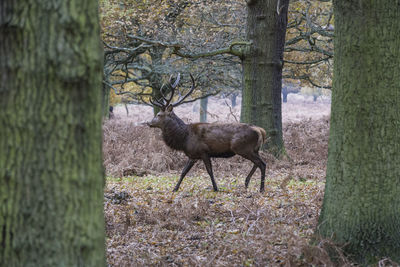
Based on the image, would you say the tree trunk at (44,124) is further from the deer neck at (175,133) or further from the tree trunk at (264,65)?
the tree trunk at (264,65)

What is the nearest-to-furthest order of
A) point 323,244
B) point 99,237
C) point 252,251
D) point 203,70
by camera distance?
point 99,237 < point 323,244 < point 252,251 < point 203,70

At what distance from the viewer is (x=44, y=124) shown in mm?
2430

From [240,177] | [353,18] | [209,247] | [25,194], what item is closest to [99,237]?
[25,194]

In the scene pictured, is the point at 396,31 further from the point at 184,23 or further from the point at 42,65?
the point at 184,23

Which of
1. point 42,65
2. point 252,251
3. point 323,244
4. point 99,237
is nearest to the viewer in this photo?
point 42,65

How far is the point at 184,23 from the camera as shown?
16078mm

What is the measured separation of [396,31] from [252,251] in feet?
8.16

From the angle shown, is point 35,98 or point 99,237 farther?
point 99,237

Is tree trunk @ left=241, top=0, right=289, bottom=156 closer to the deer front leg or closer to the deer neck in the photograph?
the deer neck

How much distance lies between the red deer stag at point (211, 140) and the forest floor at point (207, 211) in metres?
0.61

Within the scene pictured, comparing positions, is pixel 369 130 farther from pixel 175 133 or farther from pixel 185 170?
pixel 175 133

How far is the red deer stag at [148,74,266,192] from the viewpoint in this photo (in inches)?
375

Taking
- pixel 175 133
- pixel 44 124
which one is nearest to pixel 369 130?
pixel 44 124

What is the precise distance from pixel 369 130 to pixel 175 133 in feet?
21.1
